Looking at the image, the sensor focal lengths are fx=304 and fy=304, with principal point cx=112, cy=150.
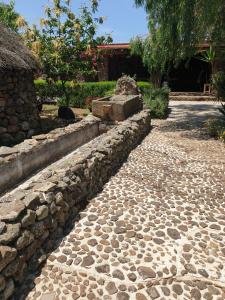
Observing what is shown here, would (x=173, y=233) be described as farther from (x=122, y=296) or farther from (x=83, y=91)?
(x=83, y=91)

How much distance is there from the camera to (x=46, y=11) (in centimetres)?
1272

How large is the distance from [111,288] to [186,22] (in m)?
9.79

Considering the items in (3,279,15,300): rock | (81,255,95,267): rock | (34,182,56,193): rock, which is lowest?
(81,255,95,267): rock

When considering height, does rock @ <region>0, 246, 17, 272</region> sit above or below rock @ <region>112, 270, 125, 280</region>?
above

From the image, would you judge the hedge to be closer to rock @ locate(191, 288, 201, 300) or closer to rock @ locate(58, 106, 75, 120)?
rock @ locate(58, 106, 75, 120)

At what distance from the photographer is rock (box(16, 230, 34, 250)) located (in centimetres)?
347

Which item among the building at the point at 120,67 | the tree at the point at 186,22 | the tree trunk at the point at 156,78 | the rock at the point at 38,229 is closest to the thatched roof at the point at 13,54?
the tree at the point at 186,22

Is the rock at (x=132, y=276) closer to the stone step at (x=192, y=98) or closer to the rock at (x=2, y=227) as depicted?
the rock at (x=2, y=227)

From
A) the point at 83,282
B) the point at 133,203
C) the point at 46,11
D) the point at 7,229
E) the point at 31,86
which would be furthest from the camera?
the point at 46,11

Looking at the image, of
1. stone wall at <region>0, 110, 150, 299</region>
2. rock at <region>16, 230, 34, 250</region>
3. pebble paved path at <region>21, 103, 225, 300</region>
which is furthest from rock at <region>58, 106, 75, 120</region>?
rock at <region>16, 230, 34, 250</region>

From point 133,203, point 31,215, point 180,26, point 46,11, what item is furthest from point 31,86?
point 31,215

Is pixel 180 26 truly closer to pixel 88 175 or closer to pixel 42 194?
pixel 88 175

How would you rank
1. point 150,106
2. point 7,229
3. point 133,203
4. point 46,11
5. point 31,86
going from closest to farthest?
1. point 7,229
2. point 133,203
3. point 31,86
4. point 46,11
5. point 150,106

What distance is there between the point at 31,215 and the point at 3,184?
6.88 ft
